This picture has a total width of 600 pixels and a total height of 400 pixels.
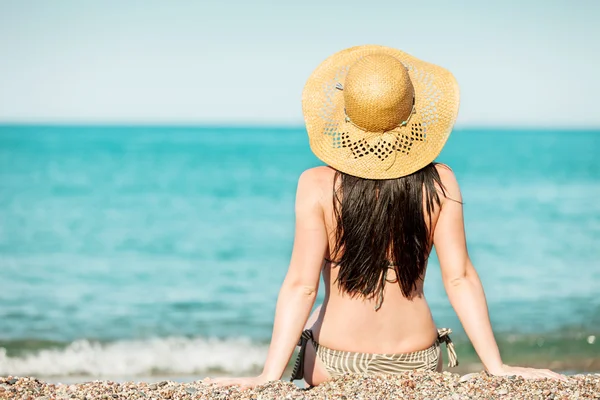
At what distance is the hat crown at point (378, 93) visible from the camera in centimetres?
250

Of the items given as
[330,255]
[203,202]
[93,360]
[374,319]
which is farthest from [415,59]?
[203,202]

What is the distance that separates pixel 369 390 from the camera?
104 inches

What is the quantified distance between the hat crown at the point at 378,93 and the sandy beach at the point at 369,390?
1.01 metres

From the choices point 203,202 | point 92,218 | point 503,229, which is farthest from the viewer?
point 203,202

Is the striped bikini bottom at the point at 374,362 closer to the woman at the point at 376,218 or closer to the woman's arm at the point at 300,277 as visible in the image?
the woman at the point at 376,218

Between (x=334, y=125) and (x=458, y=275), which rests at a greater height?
(x=334, y=125)

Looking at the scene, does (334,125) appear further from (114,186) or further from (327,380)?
(114,186)

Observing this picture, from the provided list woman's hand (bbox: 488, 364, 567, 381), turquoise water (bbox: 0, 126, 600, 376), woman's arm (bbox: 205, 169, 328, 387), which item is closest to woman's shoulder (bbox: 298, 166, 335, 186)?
woman's arm (bbox: 205, 169, 328, 387)

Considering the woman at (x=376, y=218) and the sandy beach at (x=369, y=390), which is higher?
the woman at (x=376, y=218)

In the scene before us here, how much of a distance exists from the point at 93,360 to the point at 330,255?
4557 millimetres

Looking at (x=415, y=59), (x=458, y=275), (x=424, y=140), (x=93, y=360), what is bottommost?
(x=93, y=360)

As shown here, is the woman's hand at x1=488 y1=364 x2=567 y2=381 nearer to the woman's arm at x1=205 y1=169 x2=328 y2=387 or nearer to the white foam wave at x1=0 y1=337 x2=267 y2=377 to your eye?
the woman's arm at x1=205 y1=169 x2=328 y2=387

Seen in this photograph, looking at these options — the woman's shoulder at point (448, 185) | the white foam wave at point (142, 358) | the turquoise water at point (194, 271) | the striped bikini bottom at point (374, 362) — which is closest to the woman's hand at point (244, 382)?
the striped bikini bottom at point (374, 362)

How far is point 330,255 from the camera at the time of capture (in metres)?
2.79
